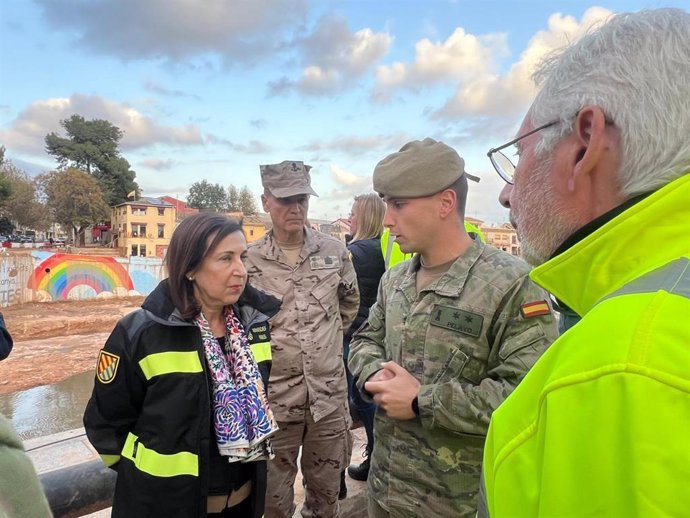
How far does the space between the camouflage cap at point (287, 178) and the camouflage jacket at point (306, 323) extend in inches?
13.0

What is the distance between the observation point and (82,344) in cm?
1666

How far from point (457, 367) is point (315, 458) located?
1545mm

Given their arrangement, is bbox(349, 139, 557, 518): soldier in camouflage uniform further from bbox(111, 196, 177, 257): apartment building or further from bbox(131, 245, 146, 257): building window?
bbox(131, 245, 146, 257): building window

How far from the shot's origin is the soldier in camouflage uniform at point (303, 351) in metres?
2.76

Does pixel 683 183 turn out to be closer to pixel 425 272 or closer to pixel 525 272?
pixel 525 272

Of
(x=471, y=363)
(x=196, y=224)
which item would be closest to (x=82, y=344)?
(x=196, y=224)

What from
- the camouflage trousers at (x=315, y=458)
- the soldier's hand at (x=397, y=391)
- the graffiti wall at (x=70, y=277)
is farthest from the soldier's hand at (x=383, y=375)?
the graffiti wall at (x=70, y=277)

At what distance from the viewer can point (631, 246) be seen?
0.71m

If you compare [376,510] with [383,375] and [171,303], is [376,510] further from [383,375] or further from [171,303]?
[171,303]

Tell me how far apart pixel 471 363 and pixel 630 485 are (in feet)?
4.09

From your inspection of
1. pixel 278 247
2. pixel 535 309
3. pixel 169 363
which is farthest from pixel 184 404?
pixel 535 309

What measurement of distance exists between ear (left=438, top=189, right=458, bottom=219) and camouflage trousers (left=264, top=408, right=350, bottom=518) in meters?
1.59

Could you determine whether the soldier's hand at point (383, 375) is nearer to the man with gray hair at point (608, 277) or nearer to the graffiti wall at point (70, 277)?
the man with gray hair at point (608, 277)

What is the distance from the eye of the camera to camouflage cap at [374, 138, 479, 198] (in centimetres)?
191
